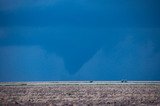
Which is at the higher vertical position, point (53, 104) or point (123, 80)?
point (123, 80)

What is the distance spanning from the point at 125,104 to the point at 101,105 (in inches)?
96.7

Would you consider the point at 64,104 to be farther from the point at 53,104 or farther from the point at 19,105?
the point at 19,105

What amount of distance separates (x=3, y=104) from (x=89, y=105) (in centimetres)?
859

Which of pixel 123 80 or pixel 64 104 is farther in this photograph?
pixel 123 80

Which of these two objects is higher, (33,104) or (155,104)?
(33,104)

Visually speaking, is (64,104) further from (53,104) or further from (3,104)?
(3,104)

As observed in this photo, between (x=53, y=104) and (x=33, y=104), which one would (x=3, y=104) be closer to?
(x=33, y=104)

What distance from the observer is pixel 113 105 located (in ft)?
87.6

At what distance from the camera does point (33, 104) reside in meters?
28.3

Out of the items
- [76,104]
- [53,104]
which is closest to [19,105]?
[53,104]

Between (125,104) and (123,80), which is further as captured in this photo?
(123,80)

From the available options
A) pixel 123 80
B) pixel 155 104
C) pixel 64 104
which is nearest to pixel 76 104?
pixel 64 104

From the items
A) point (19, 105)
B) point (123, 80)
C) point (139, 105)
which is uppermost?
point (123, 80)

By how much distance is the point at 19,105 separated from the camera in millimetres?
27219
